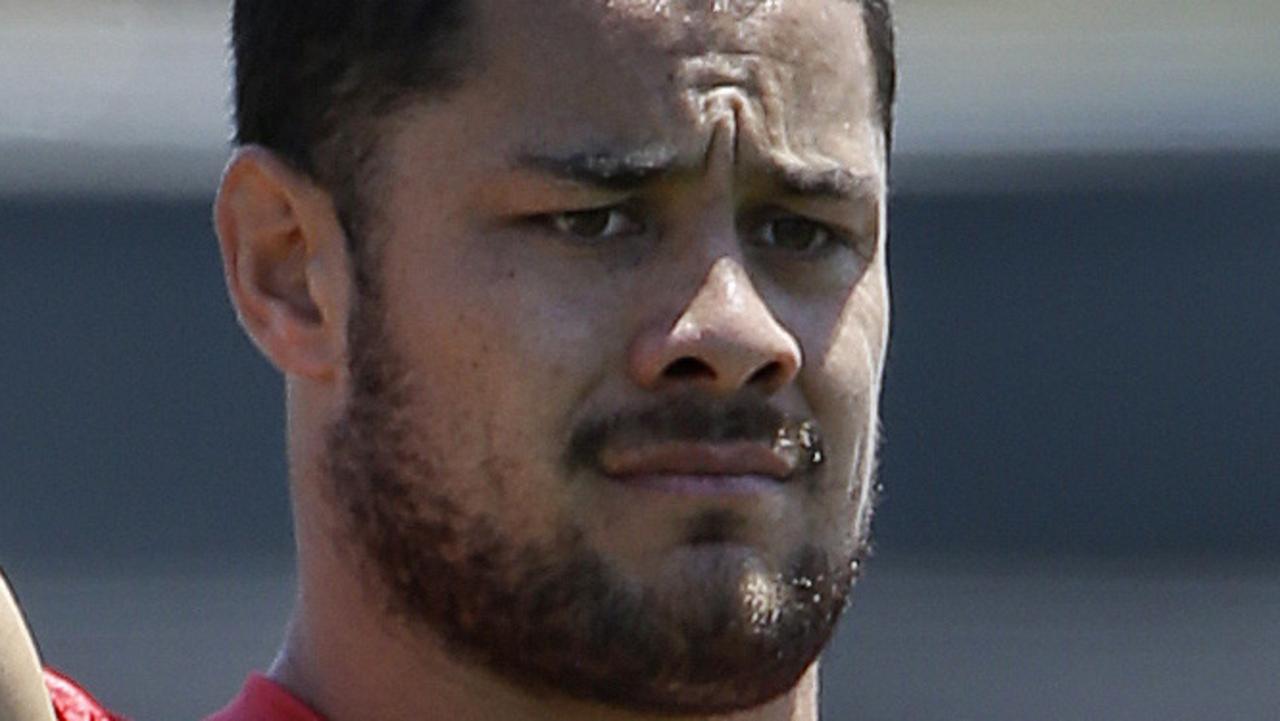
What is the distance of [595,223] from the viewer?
2094mm

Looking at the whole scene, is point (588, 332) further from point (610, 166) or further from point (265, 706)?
point (265, 706)

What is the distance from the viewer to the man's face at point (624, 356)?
205cm

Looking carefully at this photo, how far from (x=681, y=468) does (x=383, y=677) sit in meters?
0.30

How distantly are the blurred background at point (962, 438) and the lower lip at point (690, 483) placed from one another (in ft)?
11.0

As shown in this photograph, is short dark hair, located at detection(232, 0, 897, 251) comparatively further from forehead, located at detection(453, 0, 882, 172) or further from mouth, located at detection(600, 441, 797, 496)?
mouth, located at detection(600, 441, 797, 496)

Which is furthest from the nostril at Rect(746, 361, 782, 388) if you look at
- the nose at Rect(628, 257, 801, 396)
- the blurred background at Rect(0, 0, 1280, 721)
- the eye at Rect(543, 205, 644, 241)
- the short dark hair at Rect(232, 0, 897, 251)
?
the blurred background at Rect(0, 0, 1280, 721)

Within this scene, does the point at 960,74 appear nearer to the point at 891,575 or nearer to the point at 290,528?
the point at 891,575

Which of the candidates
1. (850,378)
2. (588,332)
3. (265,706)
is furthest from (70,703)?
(850,378)

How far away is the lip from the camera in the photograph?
6.70 ft

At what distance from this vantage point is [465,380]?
210cm

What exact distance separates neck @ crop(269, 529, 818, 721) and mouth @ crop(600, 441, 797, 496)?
6.3 inches

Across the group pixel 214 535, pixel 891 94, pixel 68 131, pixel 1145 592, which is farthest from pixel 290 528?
pixel 891 94

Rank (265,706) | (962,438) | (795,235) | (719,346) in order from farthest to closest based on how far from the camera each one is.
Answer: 1. (962,438)
2. (265,706)
3. (795,235)
4. (719,346)

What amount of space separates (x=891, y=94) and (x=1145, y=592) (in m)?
3.36
